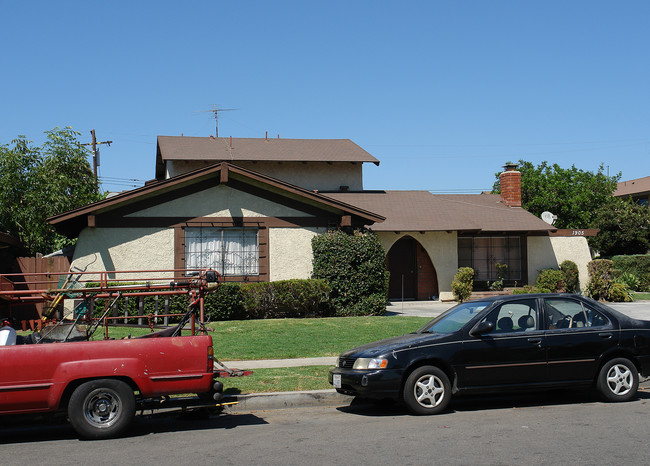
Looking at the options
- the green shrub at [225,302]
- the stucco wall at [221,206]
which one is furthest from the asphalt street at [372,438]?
the stucco wall at [221,206]

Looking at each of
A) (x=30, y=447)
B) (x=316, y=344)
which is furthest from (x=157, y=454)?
(x=316, y=344)

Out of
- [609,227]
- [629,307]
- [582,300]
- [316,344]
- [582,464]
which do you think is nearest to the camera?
[582,464]

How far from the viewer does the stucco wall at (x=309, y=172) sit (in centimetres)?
2838

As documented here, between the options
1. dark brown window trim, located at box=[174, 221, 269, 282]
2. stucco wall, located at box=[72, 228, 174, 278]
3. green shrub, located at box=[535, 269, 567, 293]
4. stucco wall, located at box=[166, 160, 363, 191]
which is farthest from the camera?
stucco wall, located at box=[166, 160, 363, 191]

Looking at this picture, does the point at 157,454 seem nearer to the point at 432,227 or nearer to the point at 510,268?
the point at 432,227

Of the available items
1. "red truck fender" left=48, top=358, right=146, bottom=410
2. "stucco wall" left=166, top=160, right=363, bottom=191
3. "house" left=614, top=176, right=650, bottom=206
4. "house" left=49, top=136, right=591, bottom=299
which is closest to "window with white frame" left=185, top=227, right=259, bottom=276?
"house" left=49, top=136, right=591, bottom=299

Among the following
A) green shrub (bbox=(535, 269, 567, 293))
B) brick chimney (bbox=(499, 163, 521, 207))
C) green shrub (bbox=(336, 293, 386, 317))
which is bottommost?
green shrub (bbox=(336, 293, 386, 317))

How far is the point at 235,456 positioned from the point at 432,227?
18175 mm

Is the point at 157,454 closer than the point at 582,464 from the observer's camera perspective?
No

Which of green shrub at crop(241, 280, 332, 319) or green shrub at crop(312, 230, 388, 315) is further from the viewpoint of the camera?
green shrub at crop(312, 230, 388, 315)

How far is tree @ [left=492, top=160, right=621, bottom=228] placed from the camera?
46031mm

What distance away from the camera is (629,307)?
829 inches

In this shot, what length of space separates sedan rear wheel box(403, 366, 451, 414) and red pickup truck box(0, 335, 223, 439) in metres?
2.52

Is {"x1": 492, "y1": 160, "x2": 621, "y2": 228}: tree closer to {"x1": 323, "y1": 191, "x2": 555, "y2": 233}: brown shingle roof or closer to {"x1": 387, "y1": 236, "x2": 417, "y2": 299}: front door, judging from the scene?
{"x1": 323, "y1": 191, "x2": 555, "y2": 233}: brown shingle roof
